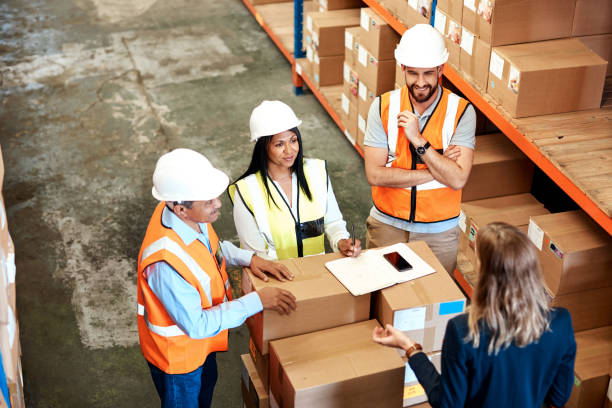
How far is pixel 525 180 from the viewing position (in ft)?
17.1

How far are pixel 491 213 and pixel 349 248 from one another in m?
2.03

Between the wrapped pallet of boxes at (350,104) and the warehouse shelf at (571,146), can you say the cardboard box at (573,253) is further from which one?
the wrapped pallet of boxes at (350,104)

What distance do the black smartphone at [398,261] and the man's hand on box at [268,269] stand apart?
0.48m

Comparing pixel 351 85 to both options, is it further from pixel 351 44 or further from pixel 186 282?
pixel 186 282

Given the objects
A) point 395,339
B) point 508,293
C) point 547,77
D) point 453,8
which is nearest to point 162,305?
point 395,339

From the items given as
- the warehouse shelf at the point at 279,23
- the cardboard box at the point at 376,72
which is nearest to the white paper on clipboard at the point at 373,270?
the cardboard box at the point at 376,72

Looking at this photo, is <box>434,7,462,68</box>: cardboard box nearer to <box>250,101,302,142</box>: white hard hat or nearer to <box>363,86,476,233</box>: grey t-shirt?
<box>363,86,476,233</box>: grey t-shirt

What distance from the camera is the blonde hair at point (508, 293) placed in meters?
2.23

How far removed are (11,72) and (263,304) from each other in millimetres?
7397

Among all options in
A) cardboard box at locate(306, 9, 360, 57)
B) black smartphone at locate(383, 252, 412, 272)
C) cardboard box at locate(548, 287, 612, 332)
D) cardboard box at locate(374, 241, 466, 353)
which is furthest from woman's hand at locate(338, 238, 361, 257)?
cardboard box at locate(306, 9, 360, 57)

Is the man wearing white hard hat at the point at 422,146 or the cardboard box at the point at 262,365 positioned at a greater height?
the man wearing white hard hat at the point at 422,146

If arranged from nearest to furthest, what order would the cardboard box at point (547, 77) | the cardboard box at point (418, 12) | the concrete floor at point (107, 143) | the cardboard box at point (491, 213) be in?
the cardboard box at point (547, 77), the concrete floor at point (107, 143), the cardboard box at point (491, 213), the cardboard box at point (418, 12)

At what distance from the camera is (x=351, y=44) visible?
22.2ft

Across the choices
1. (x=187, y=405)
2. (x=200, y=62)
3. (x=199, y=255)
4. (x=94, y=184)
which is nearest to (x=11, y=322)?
(x=187, y=405)
